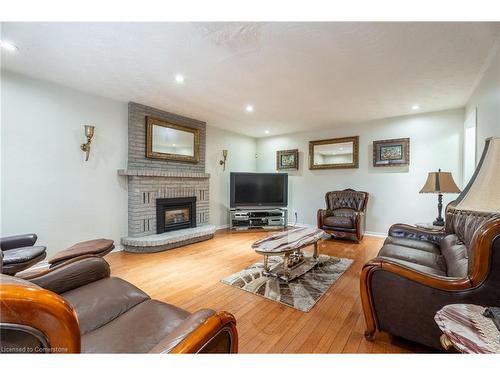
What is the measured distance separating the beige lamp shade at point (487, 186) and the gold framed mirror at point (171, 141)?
4.07m

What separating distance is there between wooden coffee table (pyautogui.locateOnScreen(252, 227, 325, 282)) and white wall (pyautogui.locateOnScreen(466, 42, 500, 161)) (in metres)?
2.15

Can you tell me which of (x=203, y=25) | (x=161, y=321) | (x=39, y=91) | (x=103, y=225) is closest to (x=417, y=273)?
(x=161, y=321)

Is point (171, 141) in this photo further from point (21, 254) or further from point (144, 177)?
point (21, 254)

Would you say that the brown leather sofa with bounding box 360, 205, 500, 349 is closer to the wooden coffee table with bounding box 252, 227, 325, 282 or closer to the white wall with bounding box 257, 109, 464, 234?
the wooden coffee table with bounding box 252, 227, 325, 282

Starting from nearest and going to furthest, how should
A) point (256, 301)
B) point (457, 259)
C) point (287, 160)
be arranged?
point (457, 259) → point (256, 301) → point (287, 160)

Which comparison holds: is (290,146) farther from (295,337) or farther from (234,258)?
(295,337)

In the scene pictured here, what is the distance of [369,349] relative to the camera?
4.88 ft

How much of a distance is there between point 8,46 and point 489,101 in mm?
5020

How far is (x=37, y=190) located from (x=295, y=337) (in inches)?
137

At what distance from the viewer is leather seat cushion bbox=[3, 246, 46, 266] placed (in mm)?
1968

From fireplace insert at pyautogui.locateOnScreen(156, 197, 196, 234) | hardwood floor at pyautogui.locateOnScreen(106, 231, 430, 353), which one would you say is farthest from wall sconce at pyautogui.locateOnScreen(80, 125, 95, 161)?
hardwood floor at pyautogui.locateOnScreen(106, 231, 430, 353)

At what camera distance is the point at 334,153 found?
16.9 ft

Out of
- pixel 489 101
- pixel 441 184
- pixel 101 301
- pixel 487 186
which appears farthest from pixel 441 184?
pixel 101 301

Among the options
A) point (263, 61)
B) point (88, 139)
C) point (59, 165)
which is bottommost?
point (59, 165)
